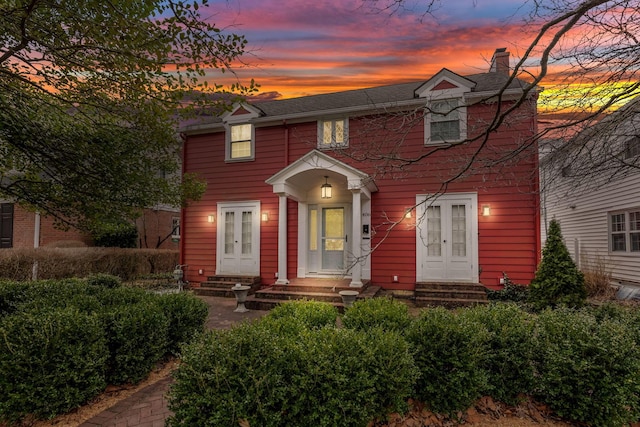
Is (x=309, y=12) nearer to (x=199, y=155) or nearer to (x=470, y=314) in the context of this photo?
(x=470, y=314)

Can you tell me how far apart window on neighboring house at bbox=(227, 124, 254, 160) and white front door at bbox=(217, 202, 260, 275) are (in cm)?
164

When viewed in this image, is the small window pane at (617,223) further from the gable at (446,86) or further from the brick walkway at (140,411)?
the brick walkway at (140,411)

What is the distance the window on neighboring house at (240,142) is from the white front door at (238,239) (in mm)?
1643

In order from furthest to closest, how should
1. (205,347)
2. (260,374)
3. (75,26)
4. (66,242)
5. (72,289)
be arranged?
(66,242) < (72,289) < (75,26) < (205,347) < (260,374)

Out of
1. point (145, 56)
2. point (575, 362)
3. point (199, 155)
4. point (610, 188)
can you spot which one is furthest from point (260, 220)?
point (610, 188)

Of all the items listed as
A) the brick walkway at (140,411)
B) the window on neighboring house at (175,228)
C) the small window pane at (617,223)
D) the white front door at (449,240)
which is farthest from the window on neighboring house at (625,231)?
the window on neighboring house at (175,228)

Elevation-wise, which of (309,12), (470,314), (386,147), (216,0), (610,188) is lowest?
(470,314)

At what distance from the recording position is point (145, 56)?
4.37 m

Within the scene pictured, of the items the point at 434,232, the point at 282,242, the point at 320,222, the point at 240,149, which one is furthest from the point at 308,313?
the point at 240,149

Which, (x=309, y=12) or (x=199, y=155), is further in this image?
(x=199, y=155)

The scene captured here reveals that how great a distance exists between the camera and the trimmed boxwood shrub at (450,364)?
2912mm

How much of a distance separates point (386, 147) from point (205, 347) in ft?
23.6

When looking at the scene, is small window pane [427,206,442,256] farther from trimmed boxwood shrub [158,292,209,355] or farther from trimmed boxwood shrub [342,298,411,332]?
trimmed boxwood shrub [158,292,209,355]

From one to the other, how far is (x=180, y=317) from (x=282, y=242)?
4.66 meters
